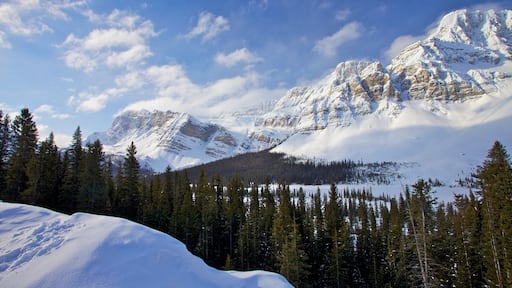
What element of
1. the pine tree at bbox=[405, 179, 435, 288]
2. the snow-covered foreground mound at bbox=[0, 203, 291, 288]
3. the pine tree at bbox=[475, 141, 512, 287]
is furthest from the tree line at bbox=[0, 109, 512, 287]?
the snow-covered foreground mound at bbox=[0, 203, 291, 288]

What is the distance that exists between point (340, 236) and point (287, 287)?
36965 mm

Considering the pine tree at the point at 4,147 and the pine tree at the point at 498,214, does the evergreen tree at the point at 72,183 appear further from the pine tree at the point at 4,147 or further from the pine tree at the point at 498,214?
the pine tree at the point at 498,214

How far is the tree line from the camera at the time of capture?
26.6 m

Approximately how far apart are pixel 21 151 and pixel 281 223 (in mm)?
33124

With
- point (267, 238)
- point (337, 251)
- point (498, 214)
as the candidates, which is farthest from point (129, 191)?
point (498, 214)

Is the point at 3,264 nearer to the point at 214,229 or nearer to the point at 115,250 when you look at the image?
the point at 115,250

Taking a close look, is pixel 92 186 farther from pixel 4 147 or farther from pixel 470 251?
pixel 470 251

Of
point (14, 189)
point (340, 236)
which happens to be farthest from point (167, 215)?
point (340, 236)

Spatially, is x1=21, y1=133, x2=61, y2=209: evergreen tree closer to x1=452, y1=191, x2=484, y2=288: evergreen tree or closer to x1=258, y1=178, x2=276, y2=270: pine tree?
x1=258, y1=178, x2=276, y2=270: pine tree

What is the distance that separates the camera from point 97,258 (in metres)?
9.36

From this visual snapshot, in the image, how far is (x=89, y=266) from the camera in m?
9.03

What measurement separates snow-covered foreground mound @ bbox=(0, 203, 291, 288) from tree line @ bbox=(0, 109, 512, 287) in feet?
59.0

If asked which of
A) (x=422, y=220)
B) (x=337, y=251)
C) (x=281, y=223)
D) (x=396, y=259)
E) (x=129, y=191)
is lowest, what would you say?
(x=396, y=259)

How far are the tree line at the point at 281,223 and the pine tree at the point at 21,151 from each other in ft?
0.36
